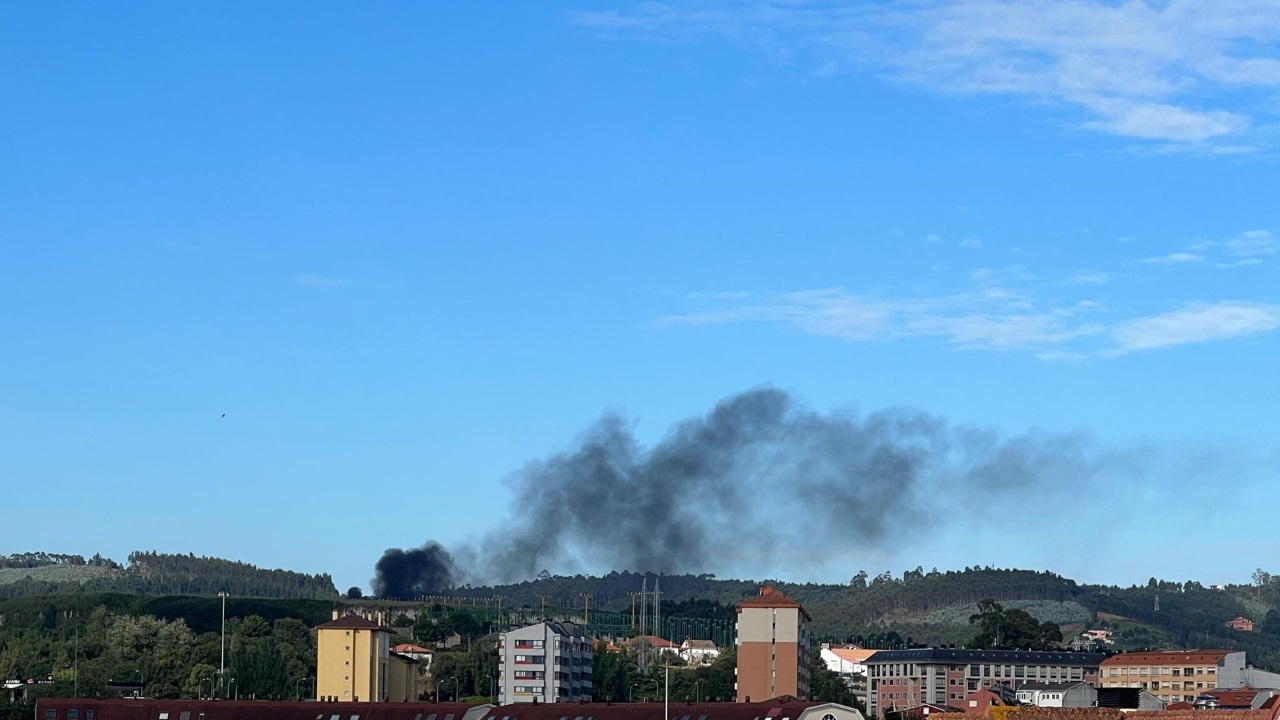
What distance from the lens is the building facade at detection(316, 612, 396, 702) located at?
182625 mm

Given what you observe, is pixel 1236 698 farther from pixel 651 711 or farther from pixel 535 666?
pixel 651 711

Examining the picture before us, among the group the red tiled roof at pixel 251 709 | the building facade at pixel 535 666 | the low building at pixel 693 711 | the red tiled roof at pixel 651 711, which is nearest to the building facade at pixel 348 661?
the building facade at pixel 535 666

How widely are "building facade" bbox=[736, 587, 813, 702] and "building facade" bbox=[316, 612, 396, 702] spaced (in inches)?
1370

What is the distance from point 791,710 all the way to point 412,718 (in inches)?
1115

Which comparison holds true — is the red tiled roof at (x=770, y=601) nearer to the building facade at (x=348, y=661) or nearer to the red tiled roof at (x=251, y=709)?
the building facade at (x=348, y=661)

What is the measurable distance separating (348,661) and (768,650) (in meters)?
39.5

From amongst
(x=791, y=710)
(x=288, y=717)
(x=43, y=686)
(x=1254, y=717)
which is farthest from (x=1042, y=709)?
(x=43, y=686)

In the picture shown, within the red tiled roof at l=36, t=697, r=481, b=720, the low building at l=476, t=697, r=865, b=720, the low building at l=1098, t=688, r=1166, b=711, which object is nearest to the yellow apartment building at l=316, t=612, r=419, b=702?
the red tiled roof at l=36, t=697, r=481, b=720

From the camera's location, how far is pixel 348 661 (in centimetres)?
18238

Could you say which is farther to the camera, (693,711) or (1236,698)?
(1236,698)

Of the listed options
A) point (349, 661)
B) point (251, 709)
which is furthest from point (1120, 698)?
point (349, 661)

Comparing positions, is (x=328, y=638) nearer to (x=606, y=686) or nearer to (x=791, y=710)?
(x=606, y=686)

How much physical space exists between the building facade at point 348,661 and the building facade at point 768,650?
114 ft

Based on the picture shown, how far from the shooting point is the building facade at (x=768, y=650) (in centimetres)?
17325
